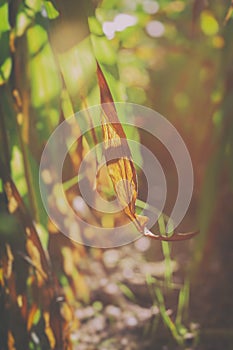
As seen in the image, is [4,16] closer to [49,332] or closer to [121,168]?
[121,168]

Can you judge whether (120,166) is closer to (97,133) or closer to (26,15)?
(97,133)

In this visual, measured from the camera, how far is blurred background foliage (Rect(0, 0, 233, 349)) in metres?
0.52

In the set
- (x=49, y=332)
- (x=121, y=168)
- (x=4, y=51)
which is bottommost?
(x=49, y=332)

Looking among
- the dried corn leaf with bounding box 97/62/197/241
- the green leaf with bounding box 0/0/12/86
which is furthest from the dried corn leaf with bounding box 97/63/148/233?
the green leaf with bounding box 0/0/12/86

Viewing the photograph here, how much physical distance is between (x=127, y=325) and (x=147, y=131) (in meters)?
0.26

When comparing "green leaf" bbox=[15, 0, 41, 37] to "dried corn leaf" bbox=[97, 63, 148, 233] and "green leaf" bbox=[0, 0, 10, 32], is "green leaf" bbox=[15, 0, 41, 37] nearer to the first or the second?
"green leaf" bbox=[0, 0, 10, 32]

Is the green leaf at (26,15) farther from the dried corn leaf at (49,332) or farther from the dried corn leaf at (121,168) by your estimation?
the dried corn leaf at (49,332)

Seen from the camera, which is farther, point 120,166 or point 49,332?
point 49,332

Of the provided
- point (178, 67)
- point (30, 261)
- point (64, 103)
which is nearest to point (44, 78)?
point (64, 103)

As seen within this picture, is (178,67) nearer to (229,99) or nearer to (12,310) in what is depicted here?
(229,99)

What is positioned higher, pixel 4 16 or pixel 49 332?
pixel 4 16

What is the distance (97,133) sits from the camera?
50cm

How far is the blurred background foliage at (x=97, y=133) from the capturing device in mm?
520

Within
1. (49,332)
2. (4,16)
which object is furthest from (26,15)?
(49,332)
